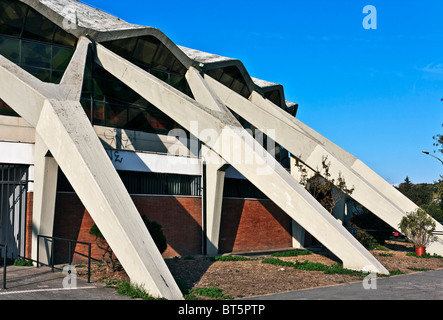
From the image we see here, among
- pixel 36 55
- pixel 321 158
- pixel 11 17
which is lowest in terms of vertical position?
pixel 321 158

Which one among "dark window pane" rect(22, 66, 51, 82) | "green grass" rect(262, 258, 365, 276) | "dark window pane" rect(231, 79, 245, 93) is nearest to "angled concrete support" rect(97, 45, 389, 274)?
"green grass" rect(262, 258, 365, 276)

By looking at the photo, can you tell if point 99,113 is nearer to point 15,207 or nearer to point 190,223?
point 15,207

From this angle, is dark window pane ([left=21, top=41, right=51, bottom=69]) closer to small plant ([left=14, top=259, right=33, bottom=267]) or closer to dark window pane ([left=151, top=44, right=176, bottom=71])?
dark window pane ([left=151, top=44, right=176, bottom=71])

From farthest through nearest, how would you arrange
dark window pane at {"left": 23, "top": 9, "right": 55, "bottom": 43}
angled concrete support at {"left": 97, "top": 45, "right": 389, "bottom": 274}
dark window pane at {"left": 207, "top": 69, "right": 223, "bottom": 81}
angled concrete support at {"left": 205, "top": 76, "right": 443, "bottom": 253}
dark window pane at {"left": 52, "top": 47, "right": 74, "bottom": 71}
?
dark window pane at {"left": 207, "top": 69, "right": 223, "bottom": 81}
angled concrete support at {"left": 205, "top": 76, "right": 443, "bottom": 253}
dark window pane at {"left": 52, "top": 47, "right": 74, "bottom": 71}
dark window pane at {"left": 23, "top": 9, "right": 55, "bottom": 43}
angled concrete support at {"left": 97, "top": 45, "right": 389, "bottom": 274}

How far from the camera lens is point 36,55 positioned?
18.7m

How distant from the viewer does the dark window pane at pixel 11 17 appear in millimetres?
17812

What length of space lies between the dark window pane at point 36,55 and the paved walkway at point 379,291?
13.8 m

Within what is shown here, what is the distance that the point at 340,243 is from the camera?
562 inches

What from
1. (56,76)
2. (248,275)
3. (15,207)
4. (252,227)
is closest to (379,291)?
(248,275)

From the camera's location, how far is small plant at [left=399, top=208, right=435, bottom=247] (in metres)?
19.8

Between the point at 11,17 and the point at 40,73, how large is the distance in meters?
2.41

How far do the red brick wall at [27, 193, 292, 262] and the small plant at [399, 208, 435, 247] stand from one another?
7180mm
